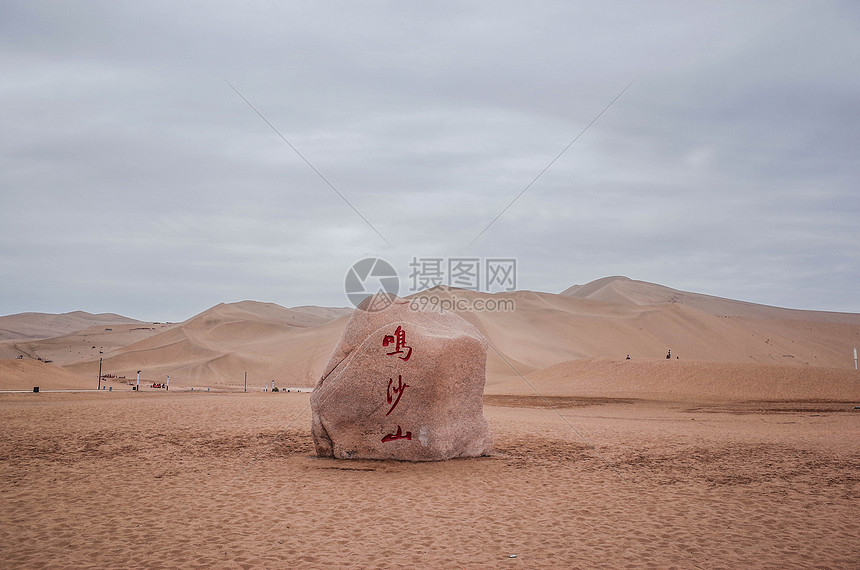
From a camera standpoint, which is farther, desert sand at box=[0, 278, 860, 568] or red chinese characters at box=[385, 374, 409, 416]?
red chinese characters at box=[385, 374, 409, 416]

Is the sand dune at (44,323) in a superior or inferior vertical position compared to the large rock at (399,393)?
superior

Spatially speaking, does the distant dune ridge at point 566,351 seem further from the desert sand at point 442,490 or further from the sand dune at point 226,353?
the desert sand at point 442,490

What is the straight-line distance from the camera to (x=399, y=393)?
31.0 feet

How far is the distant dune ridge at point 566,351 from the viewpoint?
27312mm

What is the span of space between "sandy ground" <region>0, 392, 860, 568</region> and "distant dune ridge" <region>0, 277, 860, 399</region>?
47.1 ft

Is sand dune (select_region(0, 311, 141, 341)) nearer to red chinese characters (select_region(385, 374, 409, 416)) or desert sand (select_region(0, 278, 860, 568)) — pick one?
desert sand (select_region(0, 278, 860, 568))

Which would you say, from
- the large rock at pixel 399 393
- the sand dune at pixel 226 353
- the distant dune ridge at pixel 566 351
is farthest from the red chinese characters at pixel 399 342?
the sand dune at pixel 226 353

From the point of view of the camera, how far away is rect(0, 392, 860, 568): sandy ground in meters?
5.57

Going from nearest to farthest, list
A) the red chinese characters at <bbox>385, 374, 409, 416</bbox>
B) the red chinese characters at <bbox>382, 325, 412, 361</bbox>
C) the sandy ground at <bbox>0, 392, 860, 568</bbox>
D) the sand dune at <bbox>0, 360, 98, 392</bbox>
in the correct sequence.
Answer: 1. the sandy ground at <bbox>0, 392, 860, 568</bbox>
2. the red chinese characters at <bbox>385, 374, 409, 416</bbox>
3. the red chinese characters at <bbox>382, 325, 412, 361</bbox>
4. the sand dune at <bbox>0, 360, 98, 392</bbox>

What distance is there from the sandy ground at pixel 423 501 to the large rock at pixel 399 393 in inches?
14.9

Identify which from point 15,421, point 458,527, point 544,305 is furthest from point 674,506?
point 544,305

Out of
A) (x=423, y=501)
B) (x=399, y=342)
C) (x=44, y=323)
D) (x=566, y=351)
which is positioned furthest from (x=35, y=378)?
(x=44, y=323)

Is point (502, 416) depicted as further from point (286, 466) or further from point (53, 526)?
point (53, 526)

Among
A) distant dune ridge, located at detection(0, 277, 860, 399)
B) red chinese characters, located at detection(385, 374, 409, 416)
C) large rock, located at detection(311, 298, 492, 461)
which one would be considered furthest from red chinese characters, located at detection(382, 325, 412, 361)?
distant dune ridge, located at detection(0, 277, 860, 399)
